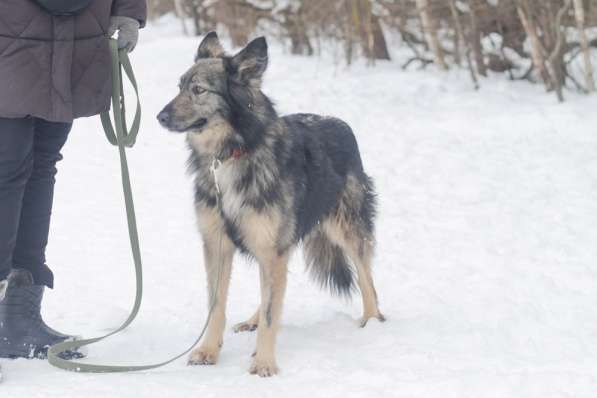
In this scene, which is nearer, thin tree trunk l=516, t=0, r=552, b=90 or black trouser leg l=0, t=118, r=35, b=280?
black trouser leg l=0, t=118, r=35, b=280

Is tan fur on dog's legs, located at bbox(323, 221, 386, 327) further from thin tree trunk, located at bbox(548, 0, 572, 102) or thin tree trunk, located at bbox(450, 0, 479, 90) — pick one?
thin tree trunk, located at bbox(450, 0, 479, 90)

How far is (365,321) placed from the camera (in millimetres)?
4117

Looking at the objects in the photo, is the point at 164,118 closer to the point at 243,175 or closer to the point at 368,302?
the point at 243,175

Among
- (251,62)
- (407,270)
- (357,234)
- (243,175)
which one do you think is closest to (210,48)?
(251,62)

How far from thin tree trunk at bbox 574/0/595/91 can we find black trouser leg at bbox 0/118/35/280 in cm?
728

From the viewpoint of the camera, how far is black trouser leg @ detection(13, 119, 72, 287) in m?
→ 3.13

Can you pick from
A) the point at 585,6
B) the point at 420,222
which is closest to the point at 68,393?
the point at 420,222

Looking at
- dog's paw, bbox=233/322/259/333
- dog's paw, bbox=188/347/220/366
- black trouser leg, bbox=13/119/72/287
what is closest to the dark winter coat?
black trouser leg, bbox=13/119/72/287

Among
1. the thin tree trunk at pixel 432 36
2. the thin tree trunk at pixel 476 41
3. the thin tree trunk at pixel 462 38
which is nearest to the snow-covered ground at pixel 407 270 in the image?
the thin tree trunk at pixel 462 38

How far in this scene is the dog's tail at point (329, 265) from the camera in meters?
4.21

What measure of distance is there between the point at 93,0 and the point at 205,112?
2.12 feet

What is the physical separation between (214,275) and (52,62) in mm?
1221

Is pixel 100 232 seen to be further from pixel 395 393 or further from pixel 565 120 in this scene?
pixel 565 120

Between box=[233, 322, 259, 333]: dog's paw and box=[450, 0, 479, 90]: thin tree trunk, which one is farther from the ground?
box=[450, 0, 479, 90]: thin tree trunk
